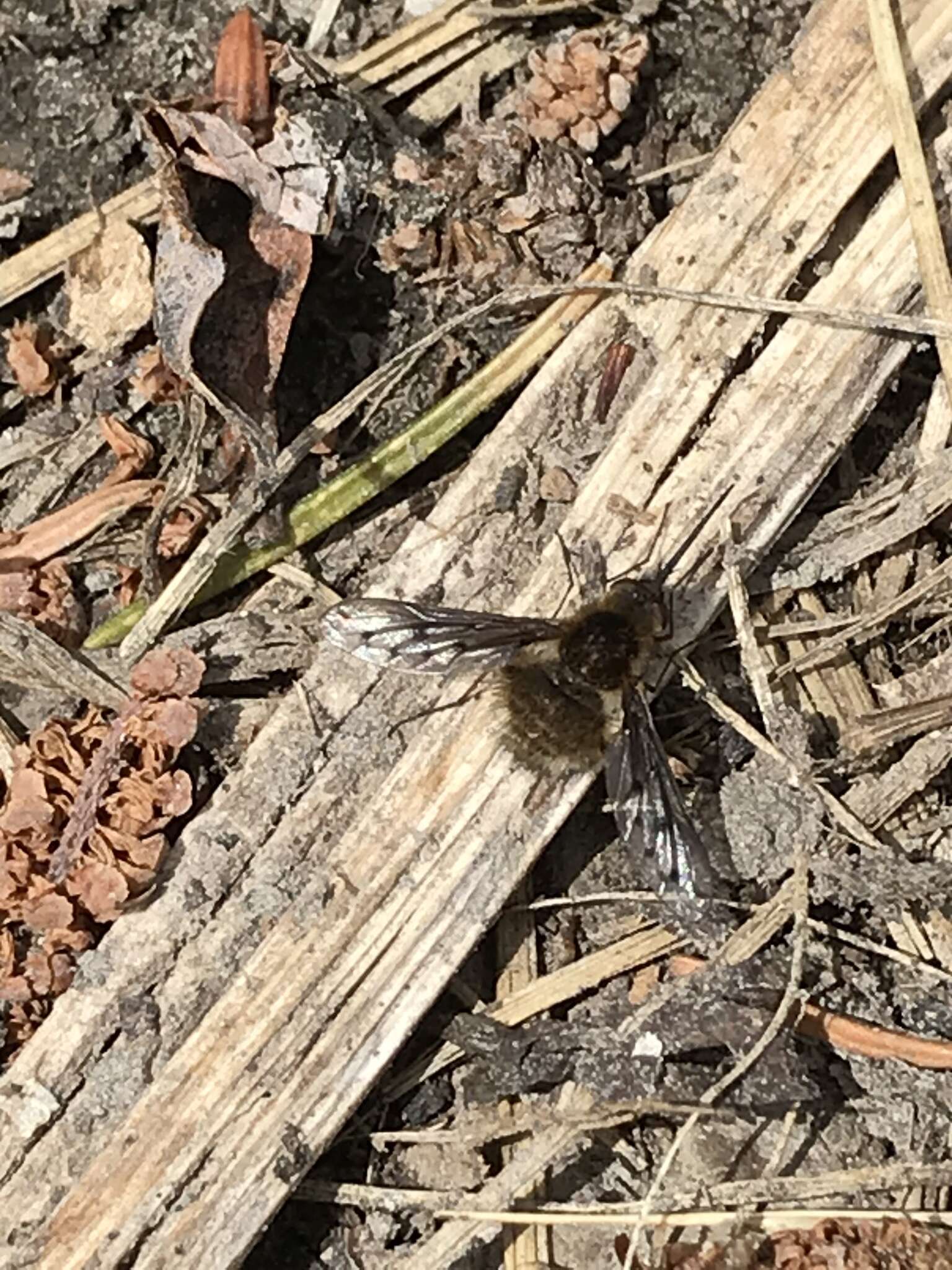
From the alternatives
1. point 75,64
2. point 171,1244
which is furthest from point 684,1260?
point 75,64

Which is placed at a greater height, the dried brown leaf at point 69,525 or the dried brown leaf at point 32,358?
the dried brown leaf at point 32,358

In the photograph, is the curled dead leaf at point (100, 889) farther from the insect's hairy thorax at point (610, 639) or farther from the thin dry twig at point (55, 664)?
the insect's hairy thorax at point (610, 639)

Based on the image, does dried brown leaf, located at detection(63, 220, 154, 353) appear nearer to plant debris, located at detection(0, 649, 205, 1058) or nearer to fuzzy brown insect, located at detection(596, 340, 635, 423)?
plant debris, located at detection(0, 649, 205, 1058)

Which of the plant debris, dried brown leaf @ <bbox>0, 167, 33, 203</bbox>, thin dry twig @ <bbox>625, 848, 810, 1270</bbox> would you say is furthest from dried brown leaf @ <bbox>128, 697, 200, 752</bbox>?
thin dry twig @ <bbox>625, 848, 810, 1270</bbox>

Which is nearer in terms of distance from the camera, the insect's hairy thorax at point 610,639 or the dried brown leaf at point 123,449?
the insect's hairy thorax at point 610,639

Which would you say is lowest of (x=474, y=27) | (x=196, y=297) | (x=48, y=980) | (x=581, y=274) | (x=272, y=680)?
(x=48, y=980)

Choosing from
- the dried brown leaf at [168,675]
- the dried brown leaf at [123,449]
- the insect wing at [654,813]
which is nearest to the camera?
the insect wing at [654,813]

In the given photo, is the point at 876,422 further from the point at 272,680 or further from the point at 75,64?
the point at 75,64

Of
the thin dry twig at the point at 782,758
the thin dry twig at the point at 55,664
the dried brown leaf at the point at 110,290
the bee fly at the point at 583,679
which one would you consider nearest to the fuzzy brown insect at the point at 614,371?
the bee fly at the point at 583,679

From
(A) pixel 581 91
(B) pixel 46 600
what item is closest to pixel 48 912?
(B) pixel 46 600
